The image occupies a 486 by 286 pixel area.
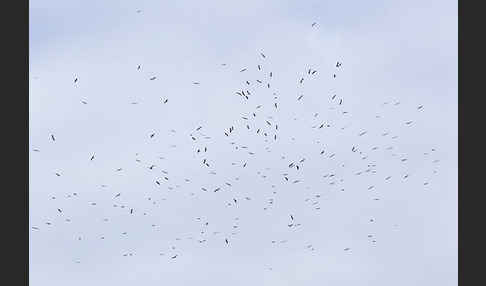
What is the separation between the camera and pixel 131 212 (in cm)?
1794
